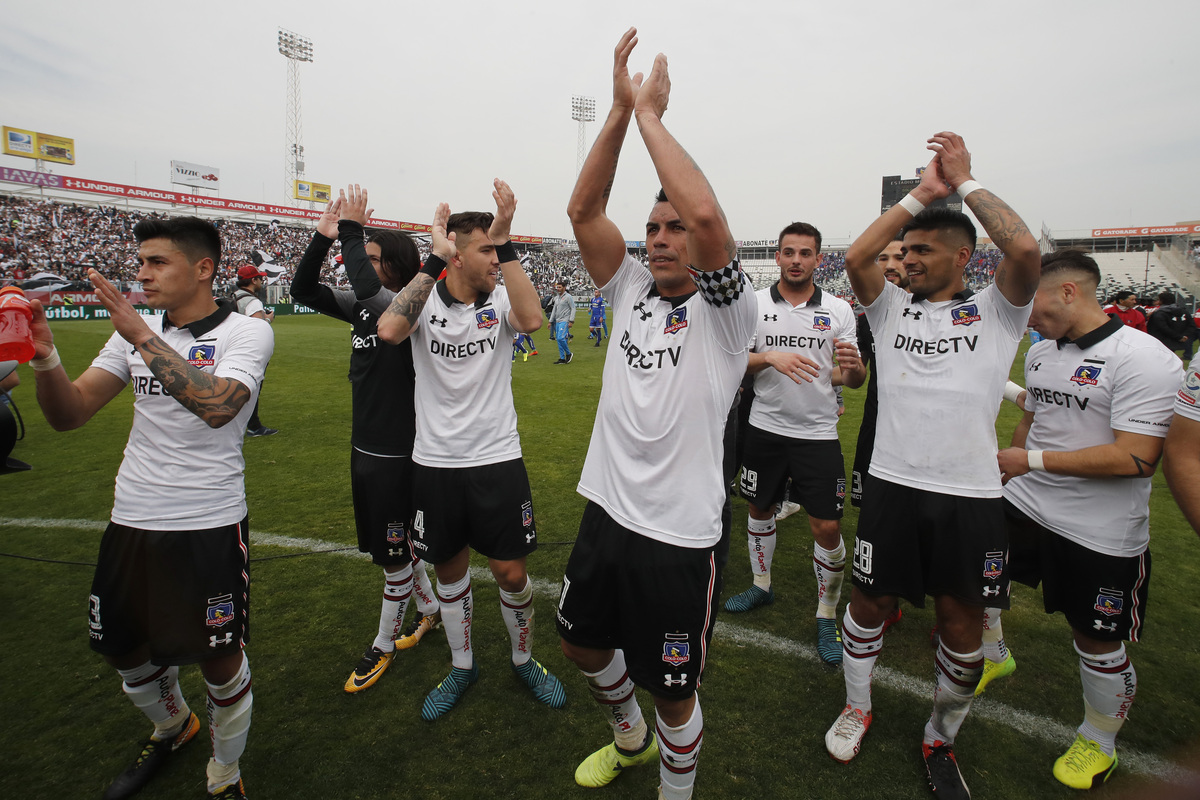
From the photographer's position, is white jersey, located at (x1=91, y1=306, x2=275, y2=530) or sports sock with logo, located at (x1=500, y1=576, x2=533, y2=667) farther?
sports sock with logo, located at (x1=500, y1=576, x2=533, y2=667)

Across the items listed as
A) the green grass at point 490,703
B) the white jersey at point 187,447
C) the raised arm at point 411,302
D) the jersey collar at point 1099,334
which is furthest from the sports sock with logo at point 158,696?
the jersey collar at point 1099,334

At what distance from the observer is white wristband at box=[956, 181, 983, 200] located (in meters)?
2.73

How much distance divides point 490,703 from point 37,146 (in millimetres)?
64967

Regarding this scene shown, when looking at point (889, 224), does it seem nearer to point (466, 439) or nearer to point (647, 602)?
point (647, 602)

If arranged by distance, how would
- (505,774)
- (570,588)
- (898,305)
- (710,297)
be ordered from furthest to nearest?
(898,305) < (505,774) < (570,588) < (710,297)

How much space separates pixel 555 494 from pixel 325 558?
102 inches

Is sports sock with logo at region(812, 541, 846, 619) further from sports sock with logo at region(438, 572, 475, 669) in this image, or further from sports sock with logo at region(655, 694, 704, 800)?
sports sock with logo at region(438, 572, 475, 669)

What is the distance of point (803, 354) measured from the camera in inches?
165

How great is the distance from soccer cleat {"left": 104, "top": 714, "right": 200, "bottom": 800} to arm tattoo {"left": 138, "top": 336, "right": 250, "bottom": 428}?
5.95ft

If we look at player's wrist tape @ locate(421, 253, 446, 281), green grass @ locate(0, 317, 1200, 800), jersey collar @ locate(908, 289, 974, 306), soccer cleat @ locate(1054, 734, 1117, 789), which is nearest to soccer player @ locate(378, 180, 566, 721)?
player's wrist tape @ locate(421, 253, 446, 281)

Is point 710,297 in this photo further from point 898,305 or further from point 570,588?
point 898,305

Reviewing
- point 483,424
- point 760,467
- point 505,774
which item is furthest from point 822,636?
point 483,424

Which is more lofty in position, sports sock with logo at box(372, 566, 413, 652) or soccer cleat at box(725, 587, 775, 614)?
sports sock with logo at box(372, 566, 413, 652)

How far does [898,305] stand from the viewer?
3.19m
